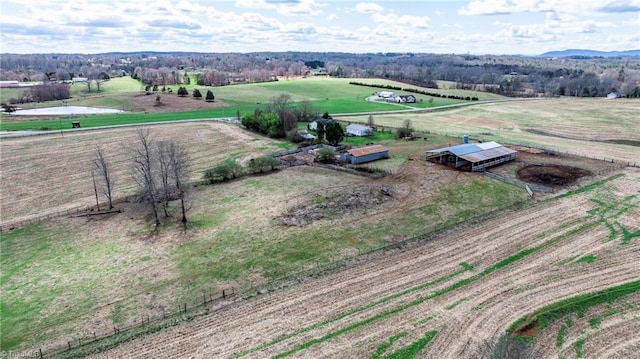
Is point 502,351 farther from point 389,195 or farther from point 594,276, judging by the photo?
point 389,195

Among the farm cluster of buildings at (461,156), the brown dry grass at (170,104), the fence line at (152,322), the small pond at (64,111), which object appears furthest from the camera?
the brown dry grass at (170,104)

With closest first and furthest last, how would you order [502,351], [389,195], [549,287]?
[502,351] → [549,287] → [389,195]

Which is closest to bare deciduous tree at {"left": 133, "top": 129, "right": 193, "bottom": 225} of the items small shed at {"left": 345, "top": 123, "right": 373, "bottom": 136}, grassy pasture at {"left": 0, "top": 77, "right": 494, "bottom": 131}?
small shed at {"left": 345, "top": 123, "right": 373, "bottom": 136}

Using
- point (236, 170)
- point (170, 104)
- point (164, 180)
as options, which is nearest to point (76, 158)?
point (236, 170)

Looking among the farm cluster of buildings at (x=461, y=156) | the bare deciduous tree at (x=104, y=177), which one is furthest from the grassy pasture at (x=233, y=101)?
the farm cluster of buildings at (x=461, y=156)

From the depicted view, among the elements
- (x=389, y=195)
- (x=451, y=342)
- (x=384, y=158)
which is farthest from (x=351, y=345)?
(x=384, y=158)

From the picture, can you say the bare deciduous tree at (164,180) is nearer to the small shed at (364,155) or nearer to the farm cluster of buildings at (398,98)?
the small shed at (364,155)
